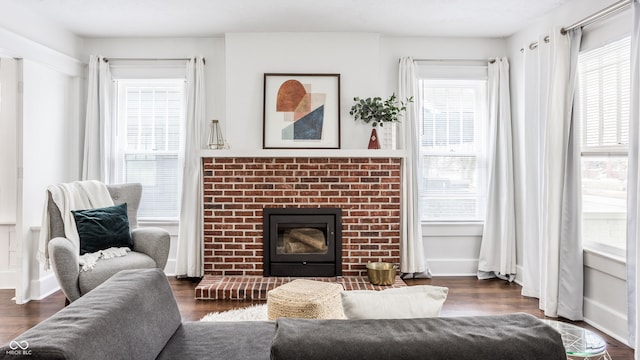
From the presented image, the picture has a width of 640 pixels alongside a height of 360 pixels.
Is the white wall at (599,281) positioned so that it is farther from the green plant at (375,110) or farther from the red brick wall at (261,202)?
the red brick wall at (261,202)

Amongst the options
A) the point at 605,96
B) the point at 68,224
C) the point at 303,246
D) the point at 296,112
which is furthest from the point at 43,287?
the point at 605,96

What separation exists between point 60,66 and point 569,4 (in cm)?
445

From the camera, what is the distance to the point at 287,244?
14.9 feet

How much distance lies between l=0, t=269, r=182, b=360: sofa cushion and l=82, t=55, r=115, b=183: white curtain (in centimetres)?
318

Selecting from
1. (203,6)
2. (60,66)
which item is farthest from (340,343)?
(60,66)

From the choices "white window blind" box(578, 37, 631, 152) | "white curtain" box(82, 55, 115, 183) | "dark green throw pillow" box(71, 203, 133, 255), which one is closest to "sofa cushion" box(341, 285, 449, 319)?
"white window blind" box(578, 37, 631, 152)

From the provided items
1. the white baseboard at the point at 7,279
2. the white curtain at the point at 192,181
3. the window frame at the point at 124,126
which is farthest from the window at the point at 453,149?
the white baseboard at the point at 7,279

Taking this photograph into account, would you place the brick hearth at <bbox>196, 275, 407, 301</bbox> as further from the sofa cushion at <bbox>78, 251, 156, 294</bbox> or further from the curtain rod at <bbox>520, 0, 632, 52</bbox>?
the curtain rod at <bbox>520, 0, 632, 52</bbox>

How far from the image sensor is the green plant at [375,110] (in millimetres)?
4473

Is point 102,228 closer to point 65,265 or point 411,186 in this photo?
point 65,265

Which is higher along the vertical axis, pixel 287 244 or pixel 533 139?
pixel 533 139

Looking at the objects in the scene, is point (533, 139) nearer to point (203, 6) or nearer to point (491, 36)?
point (491, 36)

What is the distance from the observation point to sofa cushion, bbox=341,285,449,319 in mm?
1499

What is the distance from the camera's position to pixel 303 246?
4.52m
